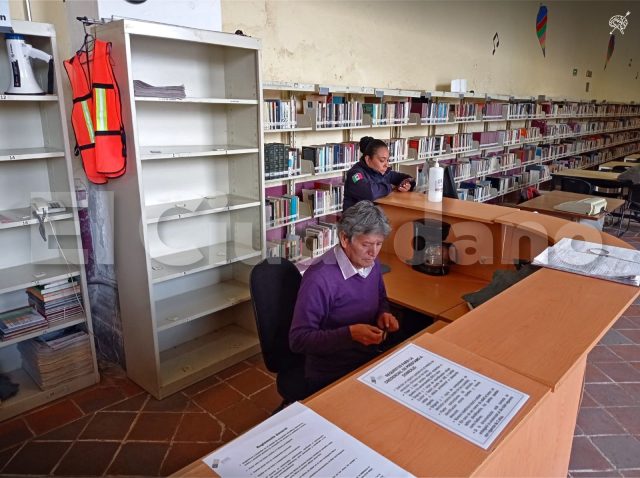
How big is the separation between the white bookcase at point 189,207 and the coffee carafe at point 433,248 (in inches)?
43.7

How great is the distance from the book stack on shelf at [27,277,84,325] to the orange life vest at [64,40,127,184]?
740 millimetres

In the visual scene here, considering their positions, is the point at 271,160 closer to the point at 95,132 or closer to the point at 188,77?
the point at 188,77

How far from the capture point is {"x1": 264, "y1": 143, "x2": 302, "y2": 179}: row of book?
3.55m

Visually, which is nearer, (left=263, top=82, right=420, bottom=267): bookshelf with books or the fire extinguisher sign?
the fire extinguisher sign

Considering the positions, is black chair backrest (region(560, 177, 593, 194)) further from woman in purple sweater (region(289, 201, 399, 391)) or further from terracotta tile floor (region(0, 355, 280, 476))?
woman in purple sweater (region(289, 201, 399, 391))

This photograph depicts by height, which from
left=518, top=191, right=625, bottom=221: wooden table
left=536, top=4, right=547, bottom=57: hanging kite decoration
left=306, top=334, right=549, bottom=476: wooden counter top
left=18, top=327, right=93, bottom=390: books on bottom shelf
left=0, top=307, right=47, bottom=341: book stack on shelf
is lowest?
left=18, top=327, right=93, bottom=390: books on bottom shelf

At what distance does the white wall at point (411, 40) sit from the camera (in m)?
3.79

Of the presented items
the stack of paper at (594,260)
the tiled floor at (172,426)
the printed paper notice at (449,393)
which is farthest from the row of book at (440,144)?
the printed paper notice at (449,393)

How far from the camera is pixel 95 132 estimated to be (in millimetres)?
2420

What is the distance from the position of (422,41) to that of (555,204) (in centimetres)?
244

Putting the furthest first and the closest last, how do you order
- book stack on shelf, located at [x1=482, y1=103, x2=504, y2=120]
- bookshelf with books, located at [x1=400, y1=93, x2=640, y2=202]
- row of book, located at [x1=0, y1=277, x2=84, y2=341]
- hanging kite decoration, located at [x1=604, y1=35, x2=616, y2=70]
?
hanging kite decoration, located at [x1=604, y1=35, x2=616, y2=70]
book stack on shelf, located at [x1=482, y1=103, x2=504, y2=120]
bookshelf with books, located at [x1=400, y1=93, x2=640, y2=202]
row of book, located at [x1=0, y1=277, x2=84, y2=341]

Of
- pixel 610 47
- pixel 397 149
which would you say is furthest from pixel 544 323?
pixel 610 47

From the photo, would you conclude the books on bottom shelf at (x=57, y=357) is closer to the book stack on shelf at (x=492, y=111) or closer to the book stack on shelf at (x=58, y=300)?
the book stack on shelf at (x=58, y=300)

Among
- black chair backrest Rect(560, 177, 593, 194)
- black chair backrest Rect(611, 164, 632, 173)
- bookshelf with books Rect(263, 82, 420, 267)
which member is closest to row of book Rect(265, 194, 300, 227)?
bookshelf with books Rect(263, 82, 420, 267)
